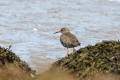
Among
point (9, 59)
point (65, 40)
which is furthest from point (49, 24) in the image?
point (9, 59)

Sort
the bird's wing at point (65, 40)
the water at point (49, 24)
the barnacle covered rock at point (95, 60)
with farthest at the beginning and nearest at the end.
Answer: the water at point (49, 24) → the bird's wing at point (65, 40) → the barnacle covered rock at point (95, 60)

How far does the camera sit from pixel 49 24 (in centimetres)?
1441

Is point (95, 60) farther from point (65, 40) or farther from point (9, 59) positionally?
point (65, 40)

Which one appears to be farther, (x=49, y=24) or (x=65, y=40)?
(x=49, y=24)

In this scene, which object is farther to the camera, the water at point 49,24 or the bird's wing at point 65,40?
the water at point 49,24

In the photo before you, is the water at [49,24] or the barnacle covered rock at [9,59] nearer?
the barnacle covered rock at [9,59]

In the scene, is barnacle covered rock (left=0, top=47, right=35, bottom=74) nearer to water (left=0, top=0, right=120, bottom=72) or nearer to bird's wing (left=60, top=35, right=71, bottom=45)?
water (left=0, top=0, right=120, bottom=72)

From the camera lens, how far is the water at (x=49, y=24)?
35.1ft

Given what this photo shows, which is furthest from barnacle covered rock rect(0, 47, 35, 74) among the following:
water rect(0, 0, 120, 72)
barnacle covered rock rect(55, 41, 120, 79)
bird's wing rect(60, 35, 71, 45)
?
bird's wing rect(60, 35, 71, 45)

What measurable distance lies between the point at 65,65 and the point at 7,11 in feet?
37.6

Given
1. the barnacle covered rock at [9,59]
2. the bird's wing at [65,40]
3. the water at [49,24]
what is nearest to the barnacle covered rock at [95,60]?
the barnacle covered rock at [9,59]

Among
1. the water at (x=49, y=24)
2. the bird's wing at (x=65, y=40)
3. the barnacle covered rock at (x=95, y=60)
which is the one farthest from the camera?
the water at (x=49, y=24)

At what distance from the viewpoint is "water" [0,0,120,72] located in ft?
35.1

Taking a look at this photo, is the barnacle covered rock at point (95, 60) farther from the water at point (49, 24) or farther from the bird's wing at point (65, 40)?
the bird's wing at point (65, 40)
